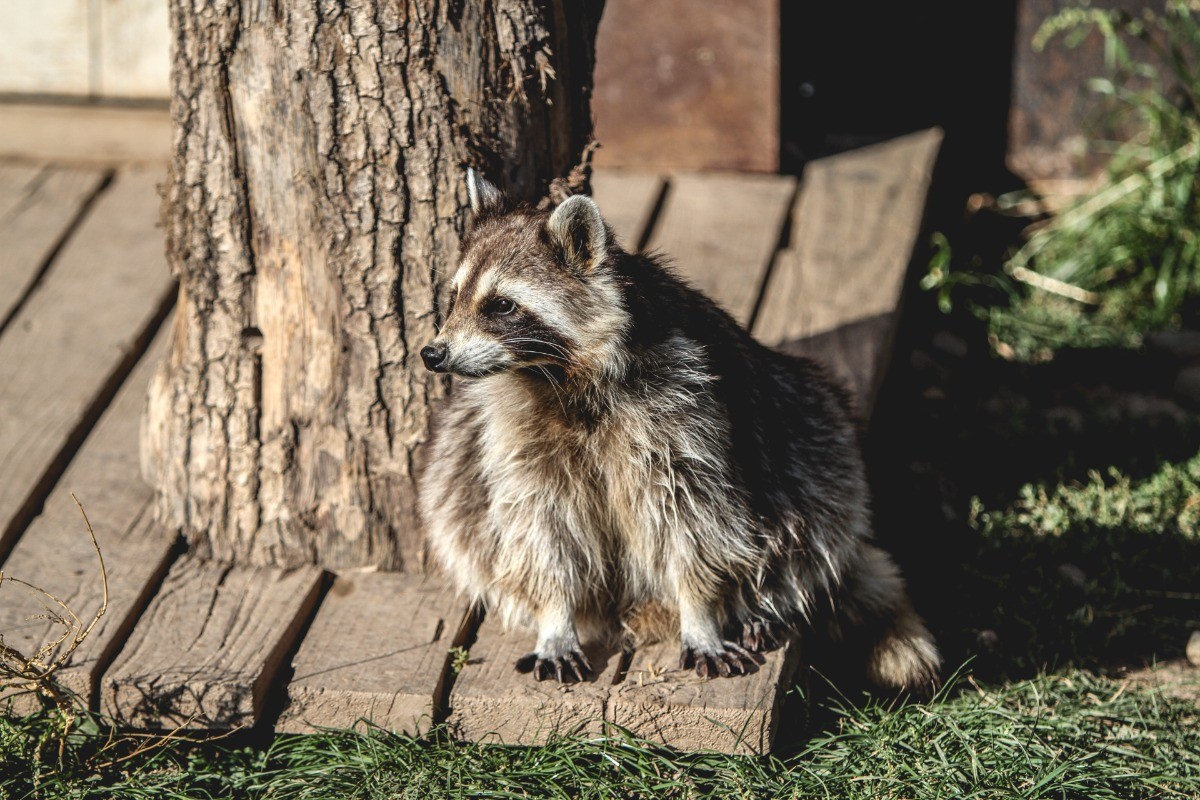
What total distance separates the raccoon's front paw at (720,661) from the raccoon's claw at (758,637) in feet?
0.11

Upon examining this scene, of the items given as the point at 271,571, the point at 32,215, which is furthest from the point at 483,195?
the point at 32,215

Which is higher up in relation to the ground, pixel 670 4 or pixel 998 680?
pixel 670 4

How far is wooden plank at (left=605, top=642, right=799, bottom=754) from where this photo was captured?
105 inches

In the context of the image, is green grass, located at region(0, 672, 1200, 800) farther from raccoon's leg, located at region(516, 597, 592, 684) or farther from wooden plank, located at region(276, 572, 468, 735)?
raccoon's leg, located at region(516, 597, 592, 684)

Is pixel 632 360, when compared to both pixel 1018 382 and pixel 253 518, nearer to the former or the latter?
pixel 253 518

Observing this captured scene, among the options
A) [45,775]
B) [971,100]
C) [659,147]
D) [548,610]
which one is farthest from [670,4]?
[45,775]

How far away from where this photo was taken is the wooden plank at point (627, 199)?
435cm

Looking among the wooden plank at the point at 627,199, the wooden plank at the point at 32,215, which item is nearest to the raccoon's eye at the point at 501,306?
the wooden plank at the point at 627,199

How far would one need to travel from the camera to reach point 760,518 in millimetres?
2830

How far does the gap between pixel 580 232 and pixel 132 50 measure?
2869mm

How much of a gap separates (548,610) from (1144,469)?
81.9 inches

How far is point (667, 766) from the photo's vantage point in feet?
8.96

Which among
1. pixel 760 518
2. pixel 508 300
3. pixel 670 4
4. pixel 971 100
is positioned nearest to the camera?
pixel 508 300

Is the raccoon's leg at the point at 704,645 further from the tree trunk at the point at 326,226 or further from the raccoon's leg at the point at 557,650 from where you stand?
the tree trunk at the point at 326,226
